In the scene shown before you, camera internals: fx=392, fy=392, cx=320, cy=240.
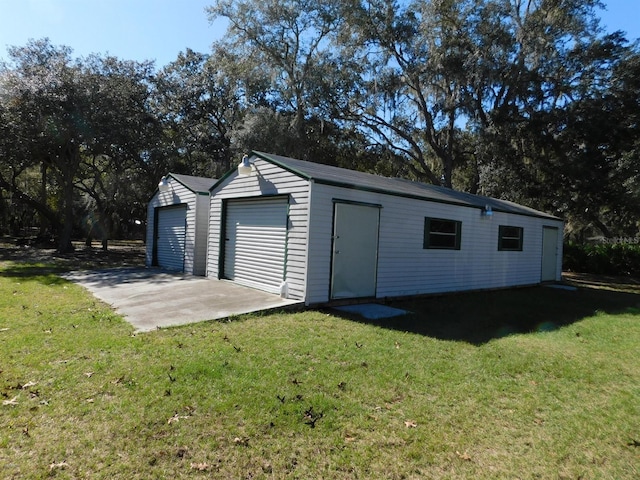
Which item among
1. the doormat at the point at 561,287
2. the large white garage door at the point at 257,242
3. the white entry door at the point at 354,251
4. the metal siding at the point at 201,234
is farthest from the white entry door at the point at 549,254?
the metal siding at the point at 201,234

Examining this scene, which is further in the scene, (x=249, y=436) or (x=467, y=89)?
(x=467, y=89)

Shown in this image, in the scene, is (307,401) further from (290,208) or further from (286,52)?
(286,52)

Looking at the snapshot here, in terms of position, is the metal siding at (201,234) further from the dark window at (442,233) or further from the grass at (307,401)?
the dark window at (442,233)

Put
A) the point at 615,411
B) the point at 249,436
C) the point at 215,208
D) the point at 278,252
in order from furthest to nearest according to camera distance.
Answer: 1. the point at 215,208
2. the point at 278,252
3. the point at 615,411
4. the point at 249,436

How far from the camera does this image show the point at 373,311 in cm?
716

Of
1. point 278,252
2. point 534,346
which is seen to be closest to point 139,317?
point 278,252

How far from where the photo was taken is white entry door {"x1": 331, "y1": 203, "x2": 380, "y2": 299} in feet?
24.3

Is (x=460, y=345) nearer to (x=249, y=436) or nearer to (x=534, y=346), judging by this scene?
(x=534, y=346)

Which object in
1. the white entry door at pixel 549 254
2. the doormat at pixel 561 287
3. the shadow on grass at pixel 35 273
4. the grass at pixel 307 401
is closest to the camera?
the grass at pixel 307 401

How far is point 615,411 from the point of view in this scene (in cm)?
353

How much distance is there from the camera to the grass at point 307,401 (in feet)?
8.53

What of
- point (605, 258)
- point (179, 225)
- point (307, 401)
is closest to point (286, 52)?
point (179, 225)

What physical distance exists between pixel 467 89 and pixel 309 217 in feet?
48.8

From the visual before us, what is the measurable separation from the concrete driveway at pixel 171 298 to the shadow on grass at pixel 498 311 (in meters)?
→ 1.92
